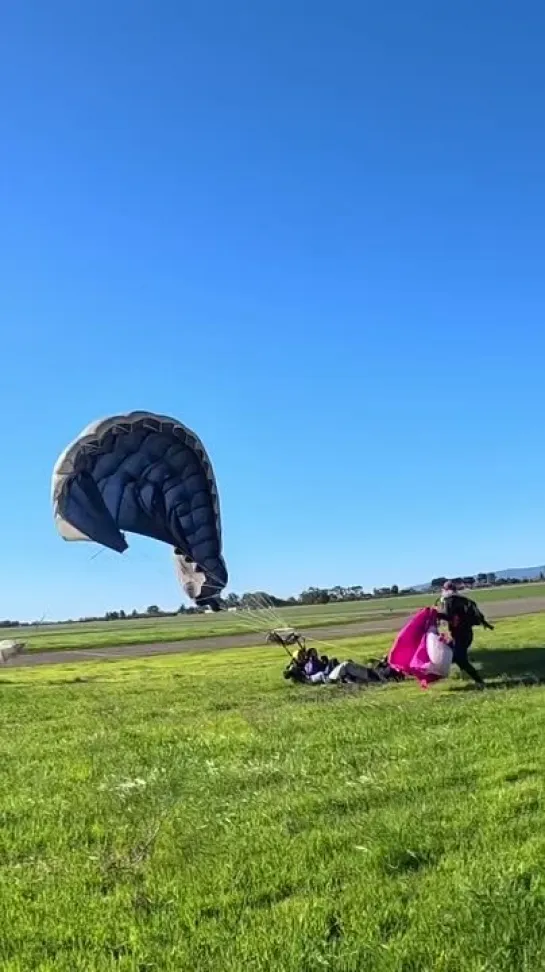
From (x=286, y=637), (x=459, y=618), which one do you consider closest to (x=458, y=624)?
(x=459, y=618)

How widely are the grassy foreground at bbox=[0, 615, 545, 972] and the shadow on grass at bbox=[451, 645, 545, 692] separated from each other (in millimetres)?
3221

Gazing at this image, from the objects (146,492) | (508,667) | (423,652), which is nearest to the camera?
(423,652)

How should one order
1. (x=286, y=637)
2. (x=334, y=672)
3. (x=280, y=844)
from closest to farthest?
(x=280, y=844) → (x=334, y=672) → (x=286, y=637)

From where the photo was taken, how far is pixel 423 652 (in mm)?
15070

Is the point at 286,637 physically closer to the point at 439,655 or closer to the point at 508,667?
the point at 508,667

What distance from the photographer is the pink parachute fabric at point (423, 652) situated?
1456cm

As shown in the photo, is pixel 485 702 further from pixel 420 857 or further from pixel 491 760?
pixel 420 857

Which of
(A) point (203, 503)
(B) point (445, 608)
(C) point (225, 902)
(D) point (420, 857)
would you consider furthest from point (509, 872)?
(A) point (203, 503)

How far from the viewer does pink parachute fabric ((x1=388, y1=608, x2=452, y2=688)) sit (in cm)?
1456

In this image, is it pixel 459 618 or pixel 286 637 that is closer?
pixel 459 618

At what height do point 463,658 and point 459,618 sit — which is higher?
point 459,618

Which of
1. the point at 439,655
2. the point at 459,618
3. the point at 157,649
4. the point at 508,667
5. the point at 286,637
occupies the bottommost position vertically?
the point at 508,667

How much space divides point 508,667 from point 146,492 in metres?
8.81

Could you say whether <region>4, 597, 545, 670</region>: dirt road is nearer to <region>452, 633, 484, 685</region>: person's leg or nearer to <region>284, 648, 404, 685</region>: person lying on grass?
<region>284, 648, 404, 685</region>: person lying on grass
